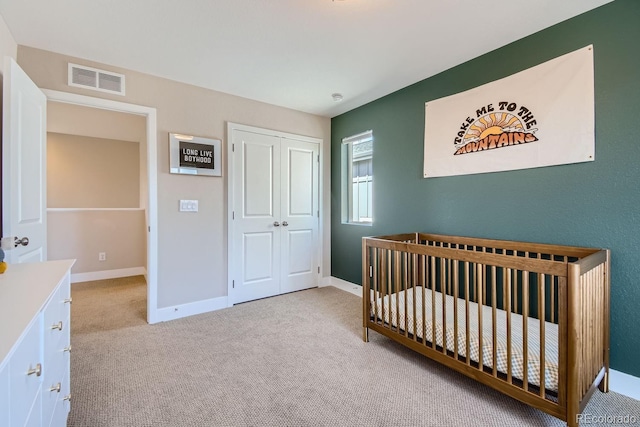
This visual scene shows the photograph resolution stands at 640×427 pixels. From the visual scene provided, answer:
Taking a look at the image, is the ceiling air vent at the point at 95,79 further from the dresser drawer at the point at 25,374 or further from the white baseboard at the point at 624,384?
the white baseboard at the point at 624,384

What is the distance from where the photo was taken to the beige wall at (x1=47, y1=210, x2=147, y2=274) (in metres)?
4.04

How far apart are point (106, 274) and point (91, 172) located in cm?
157

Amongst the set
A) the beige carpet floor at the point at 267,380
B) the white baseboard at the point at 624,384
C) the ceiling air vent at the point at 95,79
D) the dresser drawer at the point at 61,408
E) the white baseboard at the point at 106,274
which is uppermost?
the ceiling air vent at the point at 95,79

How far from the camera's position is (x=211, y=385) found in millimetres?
1789

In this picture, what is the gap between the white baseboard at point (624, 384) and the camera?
1667 millimetres

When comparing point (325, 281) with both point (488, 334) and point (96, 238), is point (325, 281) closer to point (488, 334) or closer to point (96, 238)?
point (488, 334)

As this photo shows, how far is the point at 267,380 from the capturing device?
1.84 meters

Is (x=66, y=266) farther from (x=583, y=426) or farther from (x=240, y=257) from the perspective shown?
(x=583, y=426)

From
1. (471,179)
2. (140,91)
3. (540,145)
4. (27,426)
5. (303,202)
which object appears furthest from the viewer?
(303,202)

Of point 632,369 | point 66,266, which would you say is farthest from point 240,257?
point 632,369

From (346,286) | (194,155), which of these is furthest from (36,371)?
(346,286)

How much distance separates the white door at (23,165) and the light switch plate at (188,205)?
1.00 meters

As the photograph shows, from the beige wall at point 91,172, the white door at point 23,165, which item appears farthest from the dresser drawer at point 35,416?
the beige wall at point 91,172

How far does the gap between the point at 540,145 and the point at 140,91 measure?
10.9 feet
